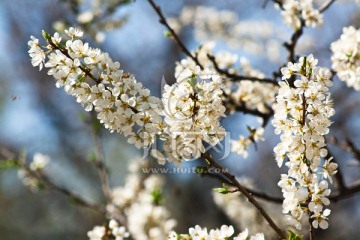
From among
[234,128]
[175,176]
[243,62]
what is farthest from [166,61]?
[243,62]

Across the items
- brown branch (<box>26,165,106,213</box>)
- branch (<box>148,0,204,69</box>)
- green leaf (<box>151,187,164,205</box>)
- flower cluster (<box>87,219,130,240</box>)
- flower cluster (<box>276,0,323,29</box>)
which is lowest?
flower cluster (<box>87,219,130,240</box>)

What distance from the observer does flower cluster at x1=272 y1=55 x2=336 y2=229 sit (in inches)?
70.2

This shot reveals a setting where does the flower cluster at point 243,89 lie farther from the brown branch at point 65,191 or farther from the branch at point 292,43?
the brown branch at point 65,191

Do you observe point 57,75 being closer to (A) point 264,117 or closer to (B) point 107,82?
(B) point 107,82

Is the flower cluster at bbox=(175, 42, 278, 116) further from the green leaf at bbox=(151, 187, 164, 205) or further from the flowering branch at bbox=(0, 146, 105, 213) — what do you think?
the flowering branch at bbox=(0, 146, 105, 213)

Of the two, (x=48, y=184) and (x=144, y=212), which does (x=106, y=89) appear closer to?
(x=144, y=212)

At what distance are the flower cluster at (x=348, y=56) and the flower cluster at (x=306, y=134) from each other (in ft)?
3.41

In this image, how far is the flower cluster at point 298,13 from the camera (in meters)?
3.10

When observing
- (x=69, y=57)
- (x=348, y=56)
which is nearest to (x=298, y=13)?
(x=348, y=56)

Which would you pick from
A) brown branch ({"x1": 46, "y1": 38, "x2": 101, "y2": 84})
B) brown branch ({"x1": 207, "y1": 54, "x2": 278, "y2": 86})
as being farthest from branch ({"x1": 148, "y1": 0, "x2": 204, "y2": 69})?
brown branch ({"x1": 46, "y1": 38, "x2": 101, "y2": 84})

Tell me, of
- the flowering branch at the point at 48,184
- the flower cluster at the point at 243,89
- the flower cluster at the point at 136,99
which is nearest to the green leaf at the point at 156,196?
the flowering branch at the point at 48,184

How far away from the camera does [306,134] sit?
179 centimetres

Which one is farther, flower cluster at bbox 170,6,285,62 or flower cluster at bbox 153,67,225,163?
flower cluster at bbox 170,6,285,62

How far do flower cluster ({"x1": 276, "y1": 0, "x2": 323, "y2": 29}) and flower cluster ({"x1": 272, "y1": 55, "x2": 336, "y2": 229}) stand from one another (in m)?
1.39
